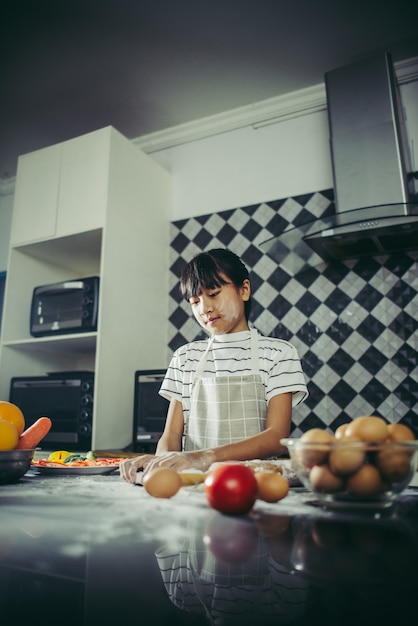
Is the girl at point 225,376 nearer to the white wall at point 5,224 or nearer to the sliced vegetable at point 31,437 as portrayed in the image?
the sliced vegetable at point 31,437

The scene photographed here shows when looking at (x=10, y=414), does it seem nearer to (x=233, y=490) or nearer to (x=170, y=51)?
(x=233, y=490)

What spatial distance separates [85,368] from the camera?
277 centimetres

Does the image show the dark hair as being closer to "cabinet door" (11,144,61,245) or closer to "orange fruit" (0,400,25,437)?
"orange fruit" (0,400,25,437)

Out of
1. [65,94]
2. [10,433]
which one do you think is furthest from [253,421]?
[65,94]

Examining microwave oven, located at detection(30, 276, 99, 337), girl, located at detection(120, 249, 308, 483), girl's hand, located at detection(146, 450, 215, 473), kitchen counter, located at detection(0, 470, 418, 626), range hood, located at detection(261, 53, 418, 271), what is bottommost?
kitchen counter, located at detection(0, 470, 418, 626)

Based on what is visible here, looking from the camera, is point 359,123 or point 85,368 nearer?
point 359,123

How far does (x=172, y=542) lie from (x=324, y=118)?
2.42 m

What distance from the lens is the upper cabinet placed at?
7.53ft

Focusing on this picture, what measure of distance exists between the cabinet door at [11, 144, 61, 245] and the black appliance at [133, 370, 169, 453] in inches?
36.5

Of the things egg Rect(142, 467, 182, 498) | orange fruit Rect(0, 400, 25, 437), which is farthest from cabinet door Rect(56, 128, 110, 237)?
egg Rect(142, 467, 182, 498)

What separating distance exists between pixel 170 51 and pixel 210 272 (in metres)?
1.34

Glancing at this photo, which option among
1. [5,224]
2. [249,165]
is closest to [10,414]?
[249,165]

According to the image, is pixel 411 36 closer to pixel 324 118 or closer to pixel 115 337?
pixel 324 118

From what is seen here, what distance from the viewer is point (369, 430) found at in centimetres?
52
